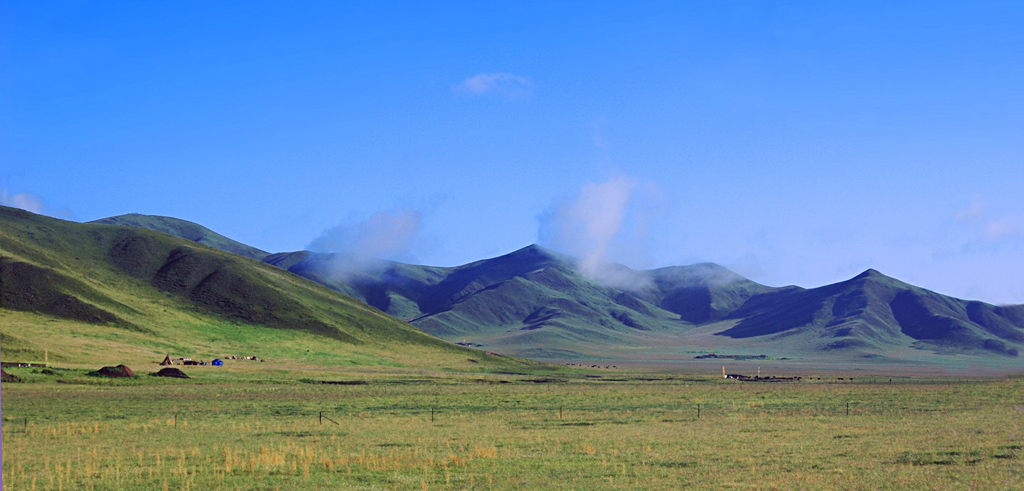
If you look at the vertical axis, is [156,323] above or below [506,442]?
above

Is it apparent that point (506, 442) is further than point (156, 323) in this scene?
No

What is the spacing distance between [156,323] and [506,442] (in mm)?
138980

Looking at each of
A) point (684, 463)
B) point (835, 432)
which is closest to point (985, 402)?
point (835, 432)

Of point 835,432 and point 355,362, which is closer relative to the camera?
point 835,432

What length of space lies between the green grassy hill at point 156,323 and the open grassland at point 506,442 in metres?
62.0

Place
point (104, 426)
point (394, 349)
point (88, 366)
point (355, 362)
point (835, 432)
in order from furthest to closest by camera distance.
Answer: point (394, 349) < point (355, 362) < point (88, 366) < point (104, 426) < point (835, 432)

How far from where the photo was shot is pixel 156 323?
15838 centimetres

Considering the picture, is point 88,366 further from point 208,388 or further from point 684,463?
point 684,463

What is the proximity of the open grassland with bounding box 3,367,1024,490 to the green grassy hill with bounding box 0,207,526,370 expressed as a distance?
62.0 metres

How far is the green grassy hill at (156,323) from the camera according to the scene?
127 meters

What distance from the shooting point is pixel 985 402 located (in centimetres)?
6550

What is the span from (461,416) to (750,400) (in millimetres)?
29175

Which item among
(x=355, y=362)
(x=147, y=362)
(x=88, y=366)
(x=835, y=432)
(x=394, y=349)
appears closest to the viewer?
(x=835, y=432)

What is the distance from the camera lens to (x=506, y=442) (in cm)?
3816
